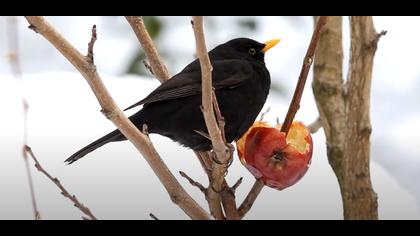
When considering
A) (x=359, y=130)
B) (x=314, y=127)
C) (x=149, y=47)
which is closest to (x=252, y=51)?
(x=314, y=127)

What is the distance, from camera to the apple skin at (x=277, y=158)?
192 centimetres

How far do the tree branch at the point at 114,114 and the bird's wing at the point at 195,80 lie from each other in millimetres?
Result: 472

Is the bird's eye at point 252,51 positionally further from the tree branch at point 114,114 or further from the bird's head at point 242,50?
the tree branch at point 114,114

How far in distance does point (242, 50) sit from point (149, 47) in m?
0.76

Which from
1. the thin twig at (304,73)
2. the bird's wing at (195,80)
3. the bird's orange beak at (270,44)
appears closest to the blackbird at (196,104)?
the bird's wing at (195,80)

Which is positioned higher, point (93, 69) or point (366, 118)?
point (93, 69)

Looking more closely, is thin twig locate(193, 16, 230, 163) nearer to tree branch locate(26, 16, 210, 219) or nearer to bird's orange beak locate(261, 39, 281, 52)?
tree branch locate(26, 16, 210, 219)

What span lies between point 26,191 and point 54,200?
0.31ft

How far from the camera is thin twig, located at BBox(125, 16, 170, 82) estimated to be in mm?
2072

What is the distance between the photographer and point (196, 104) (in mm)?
2457
